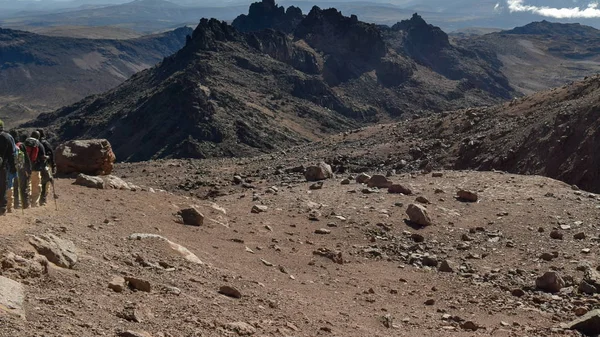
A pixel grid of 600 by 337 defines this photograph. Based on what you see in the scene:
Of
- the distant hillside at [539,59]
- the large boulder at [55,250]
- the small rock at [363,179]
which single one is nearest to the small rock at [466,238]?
the small rock at [363,179]

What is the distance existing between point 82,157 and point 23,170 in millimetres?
5615

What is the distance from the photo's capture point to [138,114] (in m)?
61.3

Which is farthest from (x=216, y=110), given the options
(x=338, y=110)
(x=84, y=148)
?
(x=84, y=148)

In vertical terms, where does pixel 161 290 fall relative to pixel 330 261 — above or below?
above

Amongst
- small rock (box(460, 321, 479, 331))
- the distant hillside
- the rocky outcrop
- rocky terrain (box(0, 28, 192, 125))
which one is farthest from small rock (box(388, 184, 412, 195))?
the distant hillside

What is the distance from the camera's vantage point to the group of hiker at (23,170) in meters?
10.4

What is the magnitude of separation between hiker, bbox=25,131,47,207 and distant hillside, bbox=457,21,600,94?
133m

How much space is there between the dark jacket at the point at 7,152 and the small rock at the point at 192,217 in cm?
381

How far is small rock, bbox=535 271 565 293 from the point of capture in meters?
11.2

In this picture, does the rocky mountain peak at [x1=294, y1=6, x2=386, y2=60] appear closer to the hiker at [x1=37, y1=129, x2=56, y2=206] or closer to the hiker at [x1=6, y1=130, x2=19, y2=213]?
the hiker at [x1=37, y1=129, x2=56, y2=206]

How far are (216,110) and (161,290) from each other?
51.0 meters

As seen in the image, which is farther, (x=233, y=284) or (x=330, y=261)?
(x=330, y=261)

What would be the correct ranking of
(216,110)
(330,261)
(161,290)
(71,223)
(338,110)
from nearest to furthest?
(161,290)
(71,223)
(330,261)
(216,110)
(338,110)

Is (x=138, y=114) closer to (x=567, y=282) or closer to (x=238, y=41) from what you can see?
(x=238, y=41)
